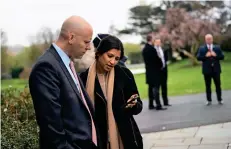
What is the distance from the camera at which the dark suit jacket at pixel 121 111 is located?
3.31 meters

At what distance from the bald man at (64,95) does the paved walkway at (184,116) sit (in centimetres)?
539

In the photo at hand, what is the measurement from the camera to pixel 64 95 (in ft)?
8.41

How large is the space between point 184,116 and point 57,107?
23.0 ft

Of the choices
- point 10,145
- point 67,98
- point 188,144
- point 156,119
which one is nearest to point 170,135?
point 188,144

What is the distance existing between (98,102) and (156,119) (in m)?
6.00

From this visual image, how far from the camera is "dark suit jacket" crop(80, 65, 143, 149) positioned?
3.31m

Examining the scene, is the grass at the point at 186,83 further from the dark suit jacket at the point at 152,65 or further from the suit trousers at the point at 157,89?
the dark suit jacket at the point at 152,65

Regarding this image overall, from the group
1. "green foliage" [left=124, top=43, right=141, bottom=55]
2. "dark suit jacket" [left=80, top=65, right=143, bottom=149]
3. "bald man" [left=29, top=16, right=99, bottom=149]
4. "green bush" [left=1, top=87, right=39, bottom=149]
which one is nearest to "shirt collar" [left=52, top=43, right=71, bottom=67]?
"bald man" [left=29, top=16, right=99, bottom=149]

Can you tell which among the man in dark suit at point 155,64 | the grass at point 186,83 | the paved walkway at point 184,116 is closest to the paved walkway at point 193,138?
the paved walkway at point 184,116

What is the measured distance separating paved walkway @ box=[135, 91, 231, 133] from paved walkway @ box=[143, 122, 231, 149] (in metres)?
0.47

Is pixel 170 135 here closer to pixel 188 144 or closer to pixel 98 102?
pixel 188 144

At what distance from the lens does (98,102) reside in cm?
331

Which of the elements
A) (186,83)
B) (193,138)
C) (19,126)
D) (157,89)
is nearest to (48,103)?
(19,126)

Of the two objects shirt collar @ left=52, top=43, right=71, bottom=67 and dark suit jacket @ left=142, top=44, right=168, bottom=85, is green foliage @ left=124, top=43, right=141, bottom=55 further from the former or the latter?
shirt collar @ left=52, top=43, right=71, bottom=67
